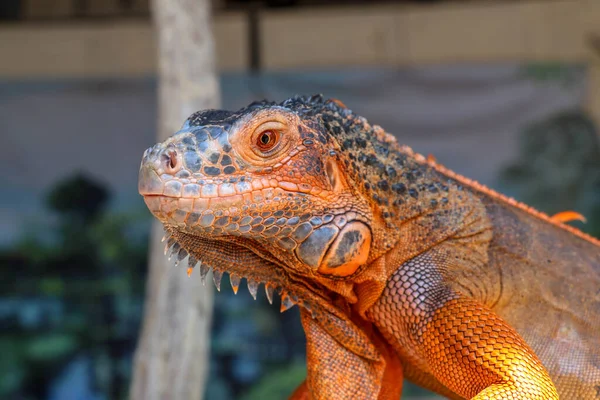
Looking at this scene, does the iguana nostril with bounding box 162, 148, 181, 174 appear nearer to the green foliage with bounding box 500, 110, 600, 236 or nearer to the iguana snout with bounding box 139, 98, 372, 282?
the iguana snout with bounding box 139, 98, 372, 282

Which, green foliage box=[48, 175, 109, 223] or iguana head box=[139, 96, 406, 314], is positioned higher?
iguana head box=[139, 96, 406, 314]

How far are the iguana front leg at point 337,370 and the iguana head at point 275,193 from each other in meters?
0.20

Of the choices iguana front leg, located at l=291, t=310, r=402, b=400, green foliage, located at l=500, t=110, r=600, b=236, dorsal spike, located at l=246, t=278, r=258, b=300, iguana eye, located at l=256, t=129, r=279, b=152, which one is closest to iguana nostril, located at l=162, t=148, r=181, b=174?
iguana eye, located at l=256, t=129, r=279, b=152

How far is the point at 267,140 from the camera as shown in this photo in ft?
8.23

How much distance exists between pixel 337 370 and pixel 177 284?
269cm

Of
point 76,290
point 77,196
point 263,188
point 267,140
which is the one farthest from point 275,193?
point 76,290

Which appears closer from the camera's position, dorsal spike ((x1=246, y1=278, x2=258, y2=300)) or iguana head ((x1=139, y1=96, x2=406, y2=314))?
iguana head ((x1=139, y1=96, x2=406, y2=314))

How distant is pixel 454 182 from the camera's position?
3.10 m

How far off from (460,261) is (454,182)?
1.21 ft

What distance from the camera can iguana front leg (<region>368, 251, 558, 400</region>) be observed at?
2449 mm

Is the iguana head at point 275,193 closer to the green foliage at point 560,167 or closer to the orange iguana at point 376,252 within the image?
the orange iguana at point 376,252

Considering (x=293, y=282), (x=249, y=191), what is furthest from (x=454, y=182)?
(x=249, y=191)

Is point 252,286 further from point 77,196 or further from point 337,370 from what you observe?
point 77,196

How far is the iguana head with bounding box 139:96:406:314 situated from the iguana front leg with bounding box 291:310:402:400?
201 millimetres
